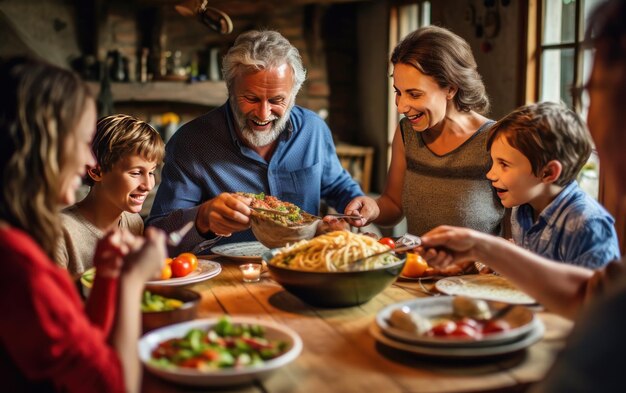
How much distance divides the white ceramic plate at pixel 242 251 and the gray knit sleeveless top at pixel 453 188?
28.2 inches

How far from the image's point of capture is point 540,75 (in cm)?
406

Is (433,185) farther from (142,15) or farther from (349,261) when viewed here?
(142,15)

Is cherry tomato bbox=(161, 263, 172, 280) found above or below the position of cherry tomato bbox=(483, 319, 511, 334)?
below

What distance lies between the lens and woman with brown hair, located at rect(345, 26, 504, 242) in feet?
8.66

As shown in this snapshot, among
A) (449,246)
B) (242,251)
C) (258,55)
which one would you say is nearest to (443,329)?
(449,246)

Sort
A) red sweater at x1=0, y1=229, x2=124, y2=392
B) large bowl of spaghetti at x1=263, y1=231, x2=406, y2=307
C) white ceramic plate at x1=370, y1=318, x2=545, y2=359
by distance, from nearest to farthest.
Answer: red sweater at x1=0, y1=229, x2=124, y2=392 < white ceramic plate at x1=370, y1=318, x2=545, y2=359 < large bowl of spaghetti at x1=263, y1=231, x2=406, y2=307

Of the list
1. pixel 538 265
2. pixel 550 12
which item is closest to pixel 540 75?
pixel 550 12

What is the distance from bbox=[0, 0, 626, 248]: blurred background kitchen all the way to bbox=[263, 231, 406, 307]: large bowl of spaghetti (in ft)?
10.9

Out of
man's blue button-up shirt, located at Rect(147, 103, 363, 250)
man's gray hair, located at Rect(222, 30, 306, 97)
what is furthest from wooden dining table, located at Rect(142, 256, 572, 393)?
man's gray hair, located at Rect(222, 30, 306, 97)

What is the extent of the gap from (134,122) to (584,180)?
99.9 inches

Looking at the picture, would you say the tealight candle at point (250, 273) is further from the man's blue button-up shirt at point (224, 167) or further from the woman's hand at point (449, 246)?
the man's blue button-up shirt at point (224, 167)

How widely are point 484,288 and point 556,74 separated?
8.07 ft

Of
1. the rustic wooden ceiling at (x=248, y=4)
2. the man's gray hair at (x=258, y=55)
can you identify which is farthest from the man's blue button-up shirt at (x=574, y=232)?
the rustic wooden ceiling at (x=248, y=4)

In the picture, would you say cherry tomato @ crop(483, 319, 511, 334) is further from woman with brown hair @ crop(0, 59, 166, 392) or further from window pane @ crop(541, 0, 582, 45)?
window pane @ crop(541, 0, 582, 45)
